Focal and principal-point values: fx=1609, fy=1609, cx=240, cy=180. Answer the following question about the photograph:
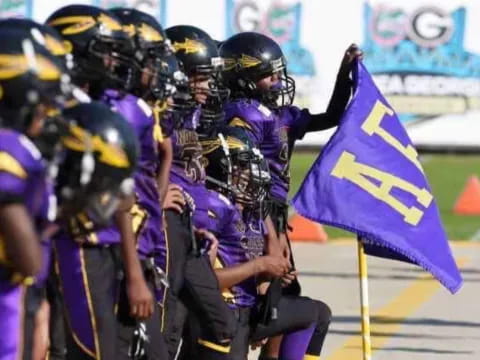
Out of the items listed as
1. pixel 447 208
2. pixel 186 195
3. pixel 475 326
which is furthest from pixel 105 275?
pixel 447 208

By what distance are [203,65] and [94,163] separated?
112 inches

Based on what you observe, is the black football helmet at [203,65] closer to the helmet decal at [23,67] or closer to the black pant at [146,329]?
the black pant at [146,329]

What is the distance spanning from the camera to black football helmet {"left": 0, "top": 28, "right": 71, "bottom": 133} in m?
4.71

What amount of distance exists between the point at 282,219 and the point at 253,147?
766mm

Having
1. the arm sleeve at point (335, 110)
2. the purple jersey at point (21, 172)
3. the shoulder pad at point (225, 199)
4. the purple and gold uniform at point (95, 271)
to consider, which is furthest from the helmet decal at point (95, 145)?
the arm sleeve at point (335, 110)

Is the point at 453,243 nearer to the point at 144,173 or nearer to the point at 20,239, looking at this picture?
the point at 144,173

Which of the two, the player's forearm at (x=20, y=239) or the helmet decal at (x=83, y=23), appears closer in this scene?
the player's forearm at (x=20, y=239)

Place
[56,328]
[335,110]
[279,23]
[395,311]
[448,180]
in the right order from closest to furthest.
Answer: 1. [56,328]
2. [335,110]
3. [395,311]
4. [448,180]
5. [279,23]

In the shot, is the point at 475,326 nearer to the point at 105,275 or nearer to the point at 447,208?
the point at 105,275

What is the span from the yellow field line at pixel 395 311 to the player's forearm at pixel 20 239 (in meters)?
4.88

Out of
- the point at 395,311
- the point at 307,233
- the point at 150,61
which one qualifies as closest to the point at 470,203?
the point at 307,233

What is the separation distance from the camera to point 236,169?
754 centimetres

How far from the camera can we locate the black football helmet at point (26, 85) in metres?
4.71

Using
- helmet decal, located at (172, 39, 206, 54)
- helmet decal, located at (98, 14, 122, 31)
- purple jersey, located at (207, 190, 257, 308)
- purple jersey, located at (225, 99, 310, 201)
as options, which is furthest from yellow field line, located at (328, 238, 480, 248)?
helmet decal, located at (98, 14, 122, 31)
